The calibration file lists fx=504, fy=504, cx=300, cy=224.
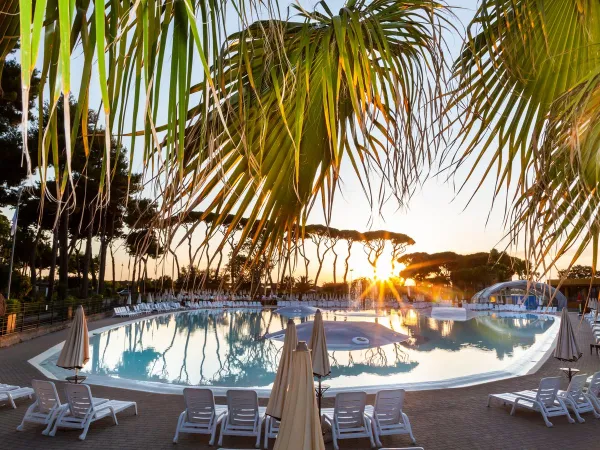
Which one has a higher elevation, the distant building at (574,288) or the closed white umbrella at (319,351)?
the distant building at (574,288)

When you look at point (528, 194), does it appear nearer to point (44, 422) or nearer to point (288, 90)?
point (288, 90)

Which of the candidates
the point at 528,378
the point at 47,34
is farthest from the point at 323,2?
the point at 528,378

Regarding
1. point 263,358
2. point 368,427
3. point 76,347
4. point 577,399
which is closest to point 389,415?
point 368,427

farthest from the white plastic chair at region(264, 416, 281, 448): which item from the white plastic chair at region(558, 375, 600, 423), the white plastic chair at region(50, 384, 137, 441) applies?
the white plastic chair at region(558, 375, 600, 423)

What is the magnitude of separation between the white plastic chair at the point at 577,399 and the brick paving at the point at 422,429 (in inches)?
5.8

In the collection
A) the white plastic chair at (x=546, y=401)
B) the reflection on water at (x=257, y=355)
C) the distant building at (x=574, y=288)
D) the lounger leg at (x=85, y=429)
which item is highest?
the distant building at (x=574, y=288)

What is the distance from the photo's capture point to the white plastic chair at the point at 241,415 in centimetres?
683

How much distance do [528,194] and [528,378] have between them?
11090mm

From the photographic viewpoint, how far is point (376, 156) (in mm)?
1840

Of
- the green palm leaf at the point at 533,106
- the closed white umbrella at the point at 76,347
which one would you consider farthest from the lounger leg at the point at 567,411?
the closed white umbrella at the point at 76,347

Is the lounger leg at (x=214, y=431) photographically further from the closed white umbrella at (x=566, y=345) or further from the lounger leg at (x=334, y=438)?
the closed white umbrella at (x=566, y=345)

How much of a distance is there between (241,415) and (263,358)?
7.73m

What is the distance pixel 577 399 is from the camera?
26.7 ft

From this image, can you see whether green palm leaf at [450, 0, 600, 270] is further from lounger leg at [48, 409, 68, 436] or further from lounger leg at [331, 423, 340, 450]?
lounger leg at [48, 409, 68, 436]
